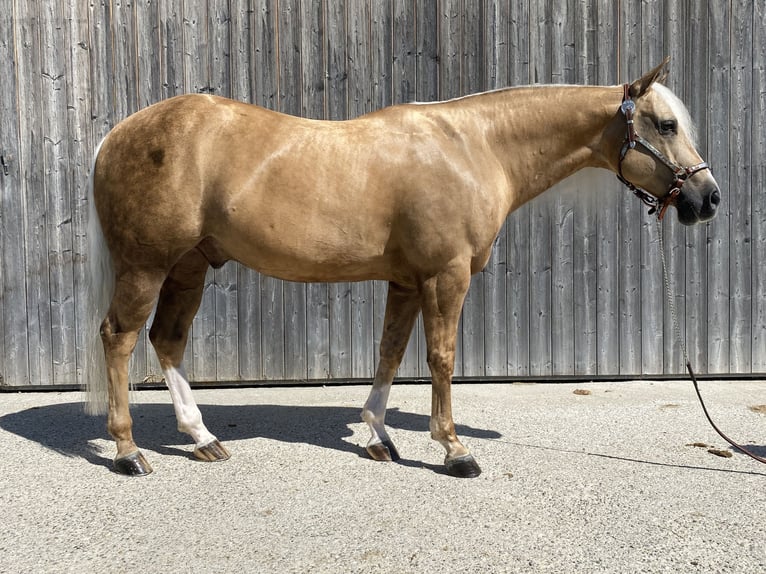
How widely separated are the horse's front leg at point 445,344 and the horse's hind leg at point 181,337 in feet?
3.71

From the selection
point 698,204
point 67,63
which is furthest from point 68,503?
point 67,63

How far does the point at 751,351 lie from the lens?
16.7 feet

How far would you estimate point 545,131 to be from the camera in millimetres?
3184

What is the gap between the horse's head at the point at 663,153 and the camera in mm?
2975

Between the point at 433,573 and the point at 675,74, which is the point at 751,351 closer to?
the point at 675,74

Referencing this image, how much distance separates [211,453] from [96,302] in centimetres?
98

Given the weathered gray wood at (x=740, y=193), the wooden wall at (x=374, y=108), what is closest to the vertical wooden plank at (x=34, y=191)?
the wooden wall at (x=374, y=108)

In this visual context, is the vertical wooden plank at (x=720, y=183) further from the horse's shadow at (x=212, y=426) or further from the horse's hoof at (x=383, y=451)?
the horse's hoof at (x=383, y=451)

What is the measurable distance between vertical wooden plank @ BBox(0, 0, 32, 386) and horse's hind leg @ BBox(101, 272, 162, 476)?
2.19 m

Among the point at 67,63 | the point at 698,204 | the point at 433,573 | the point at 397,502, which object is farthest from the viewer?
the point at 67,63

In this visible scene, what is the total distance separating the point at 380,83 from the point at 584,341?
8.42 feet

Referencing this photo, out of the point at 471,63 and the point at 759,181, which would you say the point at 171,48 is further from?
the point at 759,181

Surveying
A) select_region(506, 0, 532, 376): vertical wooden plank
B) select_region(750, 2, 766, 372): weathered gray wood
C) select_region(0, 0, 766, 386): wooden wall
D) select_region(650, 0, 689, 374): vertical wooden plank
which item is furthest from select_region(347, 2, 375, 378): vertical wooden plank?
select_region(750, 2, 766, 372): weathered gray wood

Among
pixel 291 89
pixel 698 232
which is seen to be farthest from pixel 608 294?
pixel 291 89
